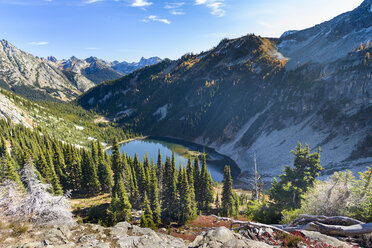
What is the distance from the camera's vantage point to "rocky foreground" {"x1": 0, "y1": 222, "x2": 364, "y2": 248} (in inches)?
421

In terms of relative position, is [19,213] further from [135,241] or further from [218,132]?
[218,132]

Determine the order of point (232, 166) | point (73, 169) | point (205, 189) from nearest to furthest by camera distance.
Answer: point (205, 189)
point (73, 169)
point (232, 166)

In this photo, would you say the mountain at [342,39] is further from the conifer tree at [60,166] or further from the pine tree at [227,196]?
the conifer tree at [60,166]

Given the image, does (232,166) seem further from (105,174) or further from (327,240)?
(327,240)

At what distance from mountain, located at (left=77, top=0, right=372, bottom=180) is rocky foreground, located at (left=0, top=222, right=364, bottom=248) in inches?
2843

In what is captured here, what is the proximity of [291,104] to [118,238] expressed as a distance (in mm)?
120391

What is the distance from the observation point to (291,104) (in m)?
110

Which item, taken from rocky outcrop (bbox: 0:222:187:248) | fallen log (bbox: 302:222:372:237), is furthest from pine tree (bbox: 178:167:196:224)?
fallen log (bbox: 302:222:372:237)

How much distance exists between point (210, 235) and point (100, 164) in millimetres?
59921

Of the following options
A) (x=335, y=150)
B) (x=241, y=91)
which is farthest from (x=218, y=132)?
(x=335, y=150)

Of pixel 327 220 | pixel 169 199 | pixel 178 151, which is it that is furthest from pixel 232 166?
pixel 327 220

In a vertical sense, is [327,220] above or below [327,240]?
above

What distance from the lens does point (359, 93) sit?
82.6m

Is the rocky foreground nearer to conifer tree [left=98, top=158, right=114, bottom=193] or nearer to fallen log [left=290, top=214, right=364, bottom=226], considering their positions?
fallen log [left=290, top=214, right=364, bottom=226]
